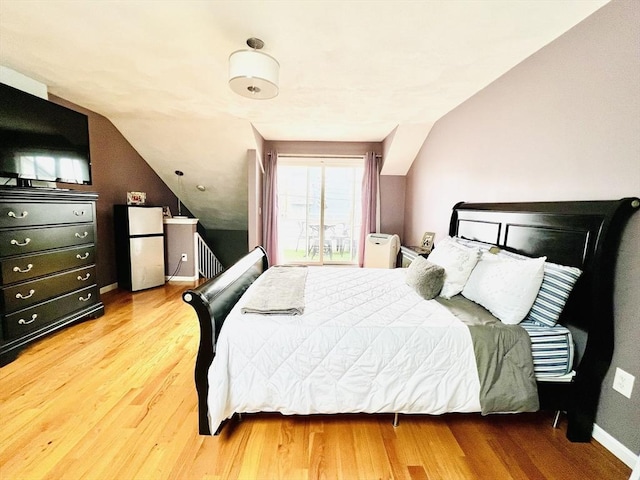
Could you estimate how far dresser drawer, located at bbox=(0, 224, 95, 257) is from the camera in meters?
2.06

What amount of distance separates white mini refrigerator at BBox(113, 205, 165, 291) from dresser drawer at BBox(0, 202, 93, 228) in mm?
989

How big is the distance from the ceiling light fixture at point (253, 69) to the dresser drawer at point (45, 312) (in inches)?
94.8

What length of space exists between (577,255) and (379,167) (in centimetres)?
348

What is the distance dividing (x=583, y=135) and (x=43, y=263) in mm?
4011

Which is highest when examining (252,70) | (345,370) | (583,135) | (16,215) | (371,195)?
(252,70)

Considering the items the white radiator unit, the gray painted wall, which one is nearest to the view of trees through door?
the white radiator unit

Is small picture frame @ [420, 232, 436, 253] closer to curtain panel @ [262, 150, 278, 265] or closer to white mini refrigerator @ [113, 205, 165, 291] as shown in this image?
curtain panel @ [262, 150, 278, 265]

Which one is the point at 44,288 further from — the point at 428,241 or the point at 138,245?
the point at 428,241

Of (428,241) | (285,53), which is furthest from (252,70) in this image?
(428,241)

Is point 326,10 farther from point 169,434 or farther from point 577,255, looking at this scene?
point 169,434

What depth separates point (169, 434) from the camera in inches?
57.8

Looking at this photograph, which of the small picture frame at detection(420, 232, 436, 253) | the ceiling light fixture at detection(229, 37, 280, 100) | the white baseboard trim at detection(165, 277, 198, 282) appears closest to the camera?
the ceiling light fixture at detection(229, 37, 280, 100)

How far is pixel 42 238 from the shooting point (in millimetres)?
2297

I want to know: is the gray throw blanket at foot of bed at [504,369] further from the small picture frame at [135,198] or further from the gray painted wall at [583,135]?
the small picture frame at [135,198]
